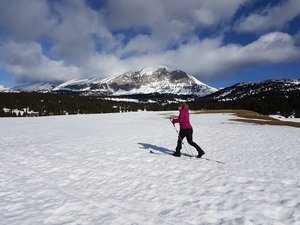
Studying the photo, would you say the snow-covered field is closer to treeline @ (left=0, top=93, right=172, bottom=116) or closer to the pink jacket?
the pink jacket

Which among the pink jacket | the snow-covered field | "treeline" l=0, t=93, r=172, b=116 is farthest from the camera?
"treeline" l=0, t=93, r=172, b=116

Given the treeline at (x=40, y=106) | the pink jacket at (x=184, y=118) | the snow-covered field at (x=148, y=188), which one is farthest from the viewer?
the treeline at (x=40, y=106)

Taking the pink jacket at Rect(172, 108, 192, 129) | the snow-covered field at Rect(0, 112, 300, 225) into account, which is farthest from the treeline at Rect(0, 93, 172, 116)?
the pink jacket at Rect(172, 108, 192, 129)

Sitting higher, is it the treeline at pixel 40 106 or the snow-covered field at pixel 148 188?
the treeline at pixel 40 106

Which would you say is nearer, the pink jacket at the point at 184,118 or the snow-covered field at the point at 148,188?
the snow-covered field at the point at 148,188

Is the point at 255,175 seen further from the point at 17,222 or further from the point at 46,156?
the point at 46,156

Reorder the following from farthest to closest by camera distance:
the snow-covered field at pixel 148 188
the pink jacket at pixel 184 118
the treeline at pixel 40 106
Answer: the treeline at pixel 40 106 → the pink jacket at pixel 184 118 → the snow-covered field at pixel 148 188

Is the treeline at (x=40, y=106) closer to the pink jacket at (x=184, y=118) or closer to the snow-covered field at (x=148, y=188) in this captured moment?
the snow-covered field at (x=148, y=188)

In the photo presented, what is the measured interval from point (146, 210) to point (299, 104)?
176 meters

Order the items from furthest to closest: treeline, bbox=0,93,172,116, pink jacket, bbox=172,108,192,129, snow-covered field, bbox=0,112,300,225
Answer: treeline, bbox=0,93,172,116 < pink jacket, bbox=172,108,192,129 < snow-covered field, bbox=0,112,300,225

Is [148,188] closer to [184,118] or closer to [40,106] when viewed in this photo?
[184,118]

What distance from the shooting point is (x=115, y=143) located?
23688 mm

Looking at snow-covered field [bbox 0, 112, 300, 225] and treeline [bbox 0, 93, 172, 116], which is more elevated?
treeline [bbox 0, 93, 172, 116]

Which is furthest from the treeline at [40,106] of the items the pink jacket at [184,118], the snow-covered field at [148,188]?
the pink jacket at [184,118]
